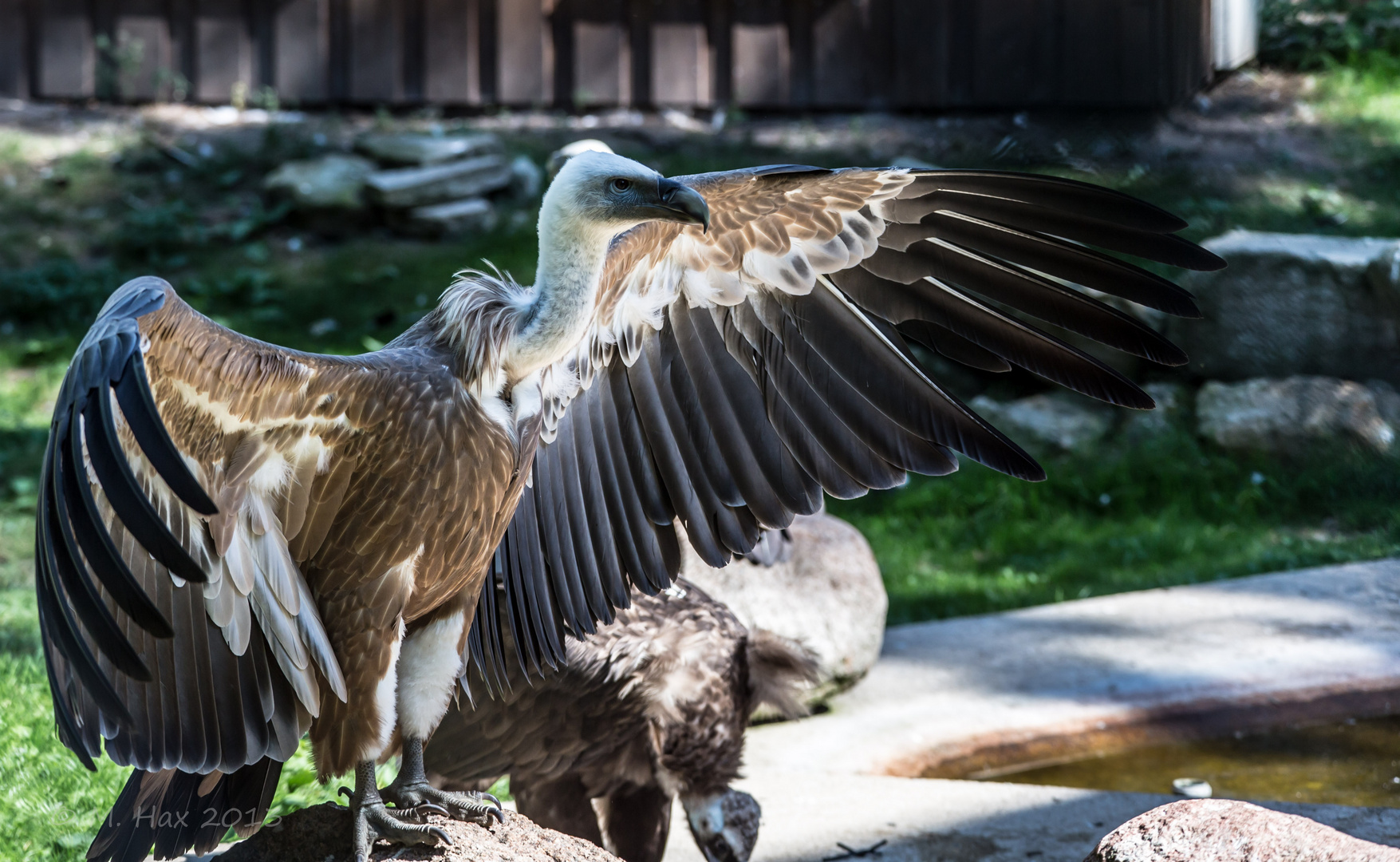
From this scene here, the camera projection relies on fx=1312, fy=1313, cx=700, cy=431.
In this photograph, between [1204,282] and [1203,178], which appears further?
[1204,282]

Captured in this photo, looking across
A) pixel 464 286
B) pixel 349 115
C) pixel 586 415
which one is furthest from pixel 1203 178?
pixel 349 115

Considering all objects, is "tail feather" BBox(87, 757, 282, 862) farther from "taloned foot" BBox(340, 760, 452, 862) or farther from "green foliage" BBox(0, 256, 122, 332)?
A: "green foliage" BBox(0, 256, 122, 332)

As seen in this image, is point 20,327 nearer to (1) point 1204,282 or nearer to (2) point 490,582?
(2) point 490,582

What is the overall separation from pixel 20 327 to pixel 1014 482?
18.9ft

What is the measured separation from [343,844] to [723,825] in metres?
1.17

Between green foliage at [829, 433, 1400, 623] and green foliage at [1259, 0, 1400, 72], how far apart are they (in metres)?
2.05

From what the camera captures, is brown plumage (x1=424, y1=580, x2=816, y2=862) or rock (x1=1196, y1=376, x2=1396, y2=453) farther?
rock (x1=1196, y1=376, x2=1396, y2=453)

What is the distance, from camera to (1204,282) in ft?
22.6

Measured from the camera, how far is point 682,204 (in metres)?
2.44

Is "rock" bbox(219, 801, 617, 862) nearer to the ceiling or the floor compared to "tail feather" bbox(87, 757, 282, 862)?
nearer to the floor

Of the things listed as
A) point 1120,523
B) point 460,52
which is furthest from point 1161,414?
point 460,52

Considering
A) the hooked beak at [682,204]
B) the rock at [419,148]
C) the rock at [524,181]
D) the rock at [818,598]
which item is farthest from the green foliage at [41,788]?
the rock at [524,181]

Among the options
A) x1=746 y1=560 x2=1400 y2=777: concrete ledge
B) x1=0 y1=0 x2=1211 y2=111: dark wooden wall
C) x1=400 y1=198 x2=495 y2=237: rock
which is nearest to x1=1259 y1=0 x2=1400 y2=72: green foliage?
x1=0 y1=0 x2=1211 y2=111: dark wooden wall

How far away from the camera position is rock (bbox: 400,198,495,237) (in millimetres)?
8375
